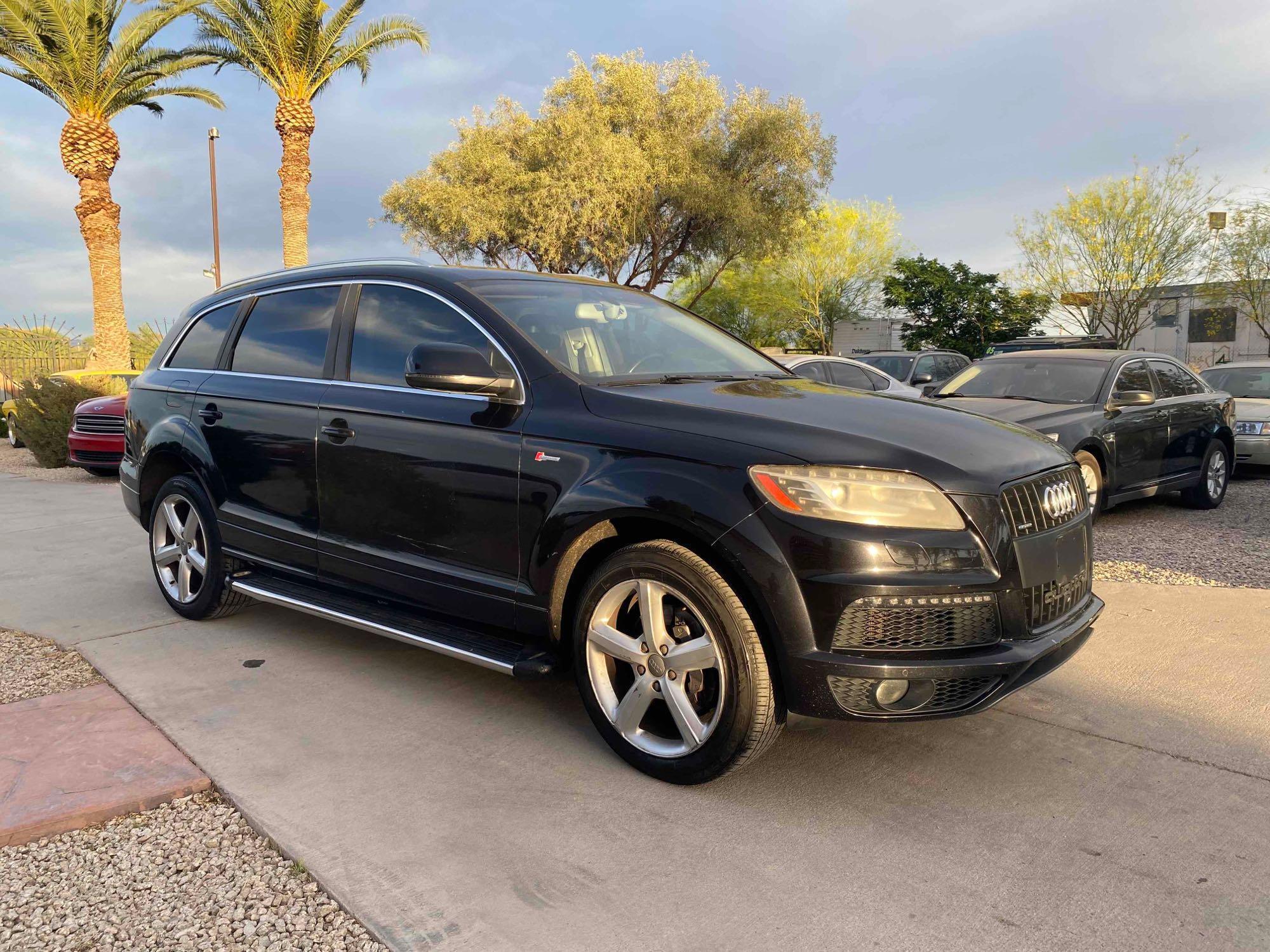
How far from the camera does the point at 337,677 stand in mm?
4254

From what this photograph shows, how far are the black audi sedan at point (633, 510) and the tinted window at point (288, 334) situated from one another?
16mm

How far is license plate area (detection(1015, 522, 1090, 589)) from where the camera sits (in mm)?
2965

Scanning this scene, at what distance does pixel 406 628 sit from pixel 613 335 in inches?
56.5

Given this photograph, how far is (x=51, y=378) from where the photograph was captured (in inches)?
590

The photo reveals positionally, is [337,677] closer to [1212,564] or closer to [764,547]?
[764,547]

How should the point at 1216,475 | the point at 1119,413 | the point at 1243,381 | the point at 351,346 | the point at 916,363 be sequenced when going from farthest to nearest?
1. the point at 916,363
2. the point at 1243,381
3. the point at 1216,475
4. the point at 1119,413
5. the point at 351,346

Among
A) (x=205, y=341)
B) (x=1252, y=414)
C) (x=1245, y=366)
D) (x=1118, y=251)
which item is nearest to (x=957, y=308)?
(x=1118, y=251)

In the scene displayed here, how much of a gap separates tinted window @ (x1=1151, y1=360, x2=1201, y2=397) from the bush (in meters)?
13.6

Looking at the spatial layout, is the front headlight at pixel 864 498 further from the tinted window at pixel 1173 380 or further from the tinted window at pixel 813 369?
the tinted window at pixel 813 369

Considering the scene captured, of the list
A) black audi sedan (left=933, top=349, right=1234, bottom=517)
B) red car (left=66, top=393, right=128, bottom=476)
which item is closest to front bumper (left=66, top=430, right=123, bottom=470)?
red car (left=66, top=393, right=128, bottom=476)

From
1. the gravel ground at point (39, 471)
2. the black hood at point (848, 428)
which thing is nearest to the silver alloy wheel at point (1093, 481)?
the black hood at point (848, 428)

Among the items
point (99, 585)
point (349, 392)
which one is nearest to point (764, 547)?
point (349, 392)

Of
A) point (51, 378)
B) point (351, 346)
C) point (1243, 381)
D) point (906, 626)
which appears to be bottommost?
point (906, 626)

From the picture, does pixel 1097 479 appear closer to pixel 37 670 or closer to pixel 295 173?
pixel 37 670
